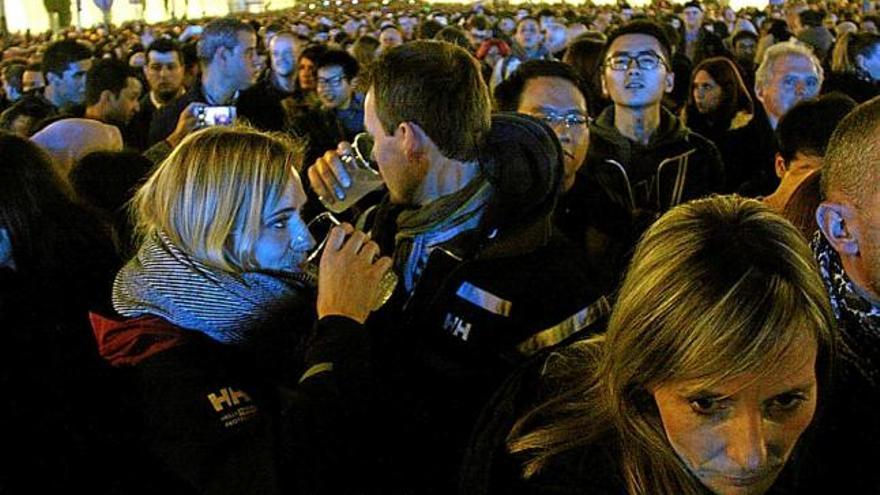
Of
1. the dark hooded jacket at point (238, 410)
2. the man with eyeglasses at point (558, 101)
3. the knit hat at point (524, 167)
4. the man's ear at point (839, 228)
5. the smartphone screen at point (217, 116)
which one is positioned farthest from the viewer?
the smartphone screen at point (217, 116)

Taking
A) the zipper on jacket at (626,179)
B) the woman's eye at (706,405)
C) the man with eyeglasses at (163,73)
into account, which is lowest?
the man with eyeglasses at (163,73)

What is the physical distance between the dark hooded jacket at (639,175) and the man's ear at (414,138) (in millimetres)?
1045

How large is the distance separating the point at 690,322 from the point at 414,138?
3.25 feet

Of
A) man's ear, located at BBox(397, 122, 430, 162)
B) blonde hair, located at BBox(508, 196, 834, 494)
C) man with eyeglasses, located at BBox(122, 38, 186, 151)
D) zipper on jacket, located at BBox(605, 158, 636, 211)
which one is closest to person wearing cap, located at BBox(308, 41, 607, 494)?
man's ear, located at BBox(397, 122, 430, 162)

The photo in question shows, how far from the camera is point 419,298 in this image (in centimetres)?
198

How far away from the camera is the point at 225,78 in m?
4.79

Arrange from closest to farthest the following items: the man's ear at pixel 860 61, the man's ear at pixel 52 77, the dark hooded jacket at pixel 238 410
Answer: the dark hooded jacket at pixel 238 410, the man's ear at pixel 860 61, the man's ear at pixel 52 77

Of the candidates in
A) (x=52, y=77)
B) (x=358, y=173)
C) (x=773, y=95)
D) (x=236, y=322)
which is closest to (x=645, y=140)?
(x=773, y=95)

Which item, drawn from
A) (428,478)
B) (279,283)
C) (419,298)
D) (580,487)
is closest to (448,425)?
(428,478)

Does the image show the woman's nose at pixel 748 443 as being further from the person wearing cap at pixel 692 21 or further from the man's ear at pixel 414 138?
the person wearing cap at pixel 692 21

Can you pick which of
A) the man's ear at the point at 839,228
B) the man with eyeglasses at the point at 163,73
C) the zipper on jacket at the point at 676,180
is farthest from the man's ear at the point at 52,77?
the man's ear at the point at 839,228

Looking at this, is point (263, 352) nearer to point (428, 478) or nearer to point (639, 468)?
point (428, 478)

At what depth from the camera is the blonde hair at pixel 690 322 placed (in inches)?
45.2

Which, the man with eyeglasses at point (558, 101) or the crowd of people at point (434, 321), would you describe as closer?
the crowd of people at point (434, 321)
